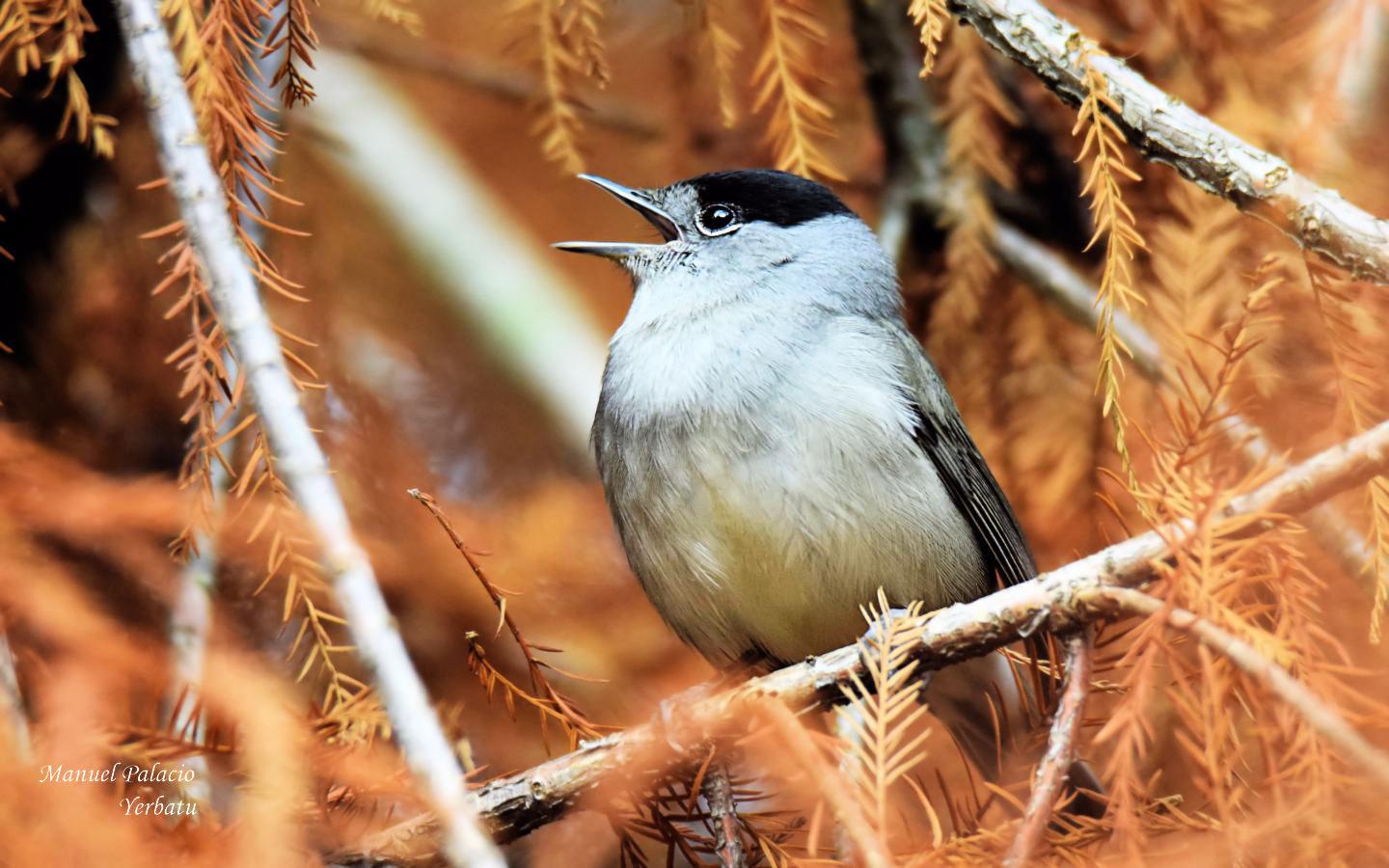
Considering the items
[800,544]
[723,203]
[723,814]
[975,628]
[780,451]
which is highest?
[723,203]

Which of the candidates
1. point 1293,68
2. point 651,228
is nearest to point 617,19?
point 651,228

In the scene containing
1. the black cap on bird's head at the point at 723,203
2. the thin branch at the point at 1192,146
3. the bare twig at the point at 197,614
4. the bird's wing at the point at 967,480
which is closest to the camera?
the thin branch at the point at 1192,146

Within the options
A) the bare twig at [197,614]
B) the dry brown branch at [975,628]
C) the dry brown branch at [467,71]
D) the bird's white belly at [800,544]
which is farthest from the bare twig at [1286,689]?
the dry brown branch at [467,71]

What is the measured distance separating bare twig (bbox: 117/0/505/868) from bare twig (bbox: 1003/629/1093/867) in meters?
0.89

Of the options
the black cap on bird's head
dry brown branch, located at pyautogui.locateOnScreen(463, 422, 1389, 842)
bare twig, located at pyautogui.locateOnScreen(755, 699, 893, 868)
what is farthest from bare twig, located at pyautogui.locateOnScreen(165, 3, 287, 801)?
the black cap on bird's head

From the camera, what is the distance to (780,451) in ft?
11.6

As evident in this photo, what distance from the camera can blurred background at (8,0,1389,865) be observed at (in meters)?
3.19

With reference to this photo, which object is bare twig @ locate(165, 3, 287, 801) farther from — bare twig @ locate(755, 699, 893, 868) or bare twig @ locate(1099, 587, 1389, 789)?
bare twig @ locate(1099, 587, 1389, 789)

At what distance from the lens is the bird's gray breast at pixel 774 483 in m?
3.55

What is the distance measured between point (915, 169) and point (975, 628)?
8.70 feet

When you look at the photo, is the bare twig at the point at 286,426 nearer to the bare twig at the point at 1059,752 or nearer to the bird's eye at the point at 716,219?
the bare twig at the point at 1059,752

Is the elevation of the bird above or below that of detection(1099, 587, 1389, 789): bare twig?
above

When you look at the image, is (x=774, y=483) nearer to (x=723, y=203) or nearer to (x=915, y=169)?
(x=723, y=203)

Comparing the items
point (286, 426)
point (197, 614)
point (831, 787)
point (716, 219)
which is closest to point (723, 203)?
point (716, 219)
